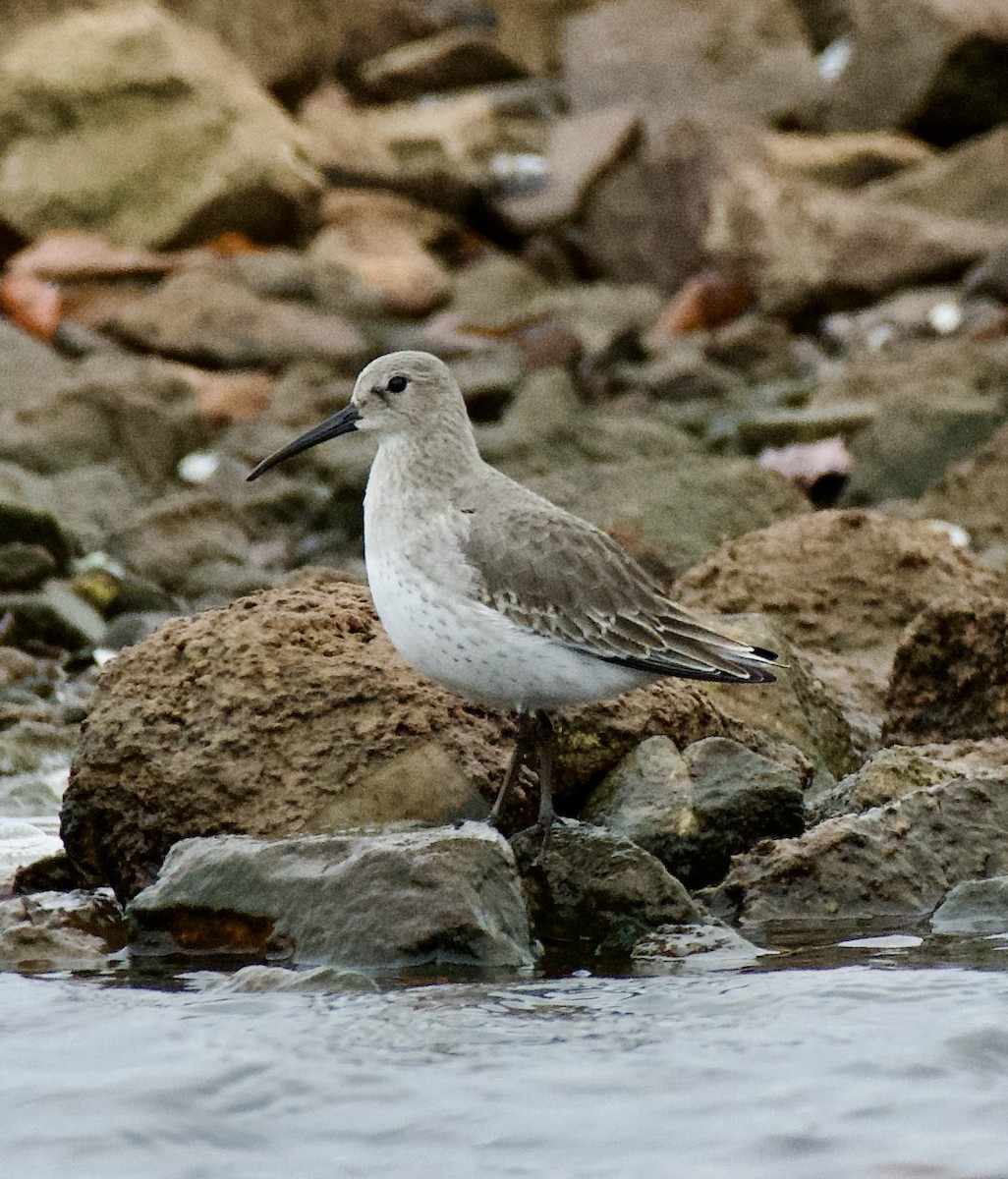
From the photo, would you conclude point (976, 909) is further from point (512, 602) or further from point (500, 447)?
point (500, 447)

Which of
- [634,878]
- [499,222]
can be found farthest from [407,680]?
[499,222]

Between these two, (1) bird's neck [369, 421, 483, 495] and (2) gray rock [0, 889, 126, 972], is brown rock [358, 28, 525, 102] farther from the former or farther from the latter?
(2) gray rock [0, 889, 126, 972]

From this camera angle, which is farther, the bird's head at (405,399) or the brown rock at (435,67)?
the brown rock at (435,67)

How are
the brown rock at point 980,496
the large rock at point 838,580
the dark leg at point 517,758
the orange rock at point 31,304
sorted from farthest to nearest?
the orange rock at point 31,304 < the brown rock at point 980,496 < the large rock at point 838,580 < the dark leg at point 517,758

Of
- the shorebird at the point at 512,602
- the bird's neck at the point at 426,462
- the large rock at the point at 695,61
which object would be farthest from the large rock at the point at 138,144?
the shorebird at the point at 512,602

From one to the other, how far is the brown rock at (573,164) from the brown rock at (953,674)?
40.3 feet

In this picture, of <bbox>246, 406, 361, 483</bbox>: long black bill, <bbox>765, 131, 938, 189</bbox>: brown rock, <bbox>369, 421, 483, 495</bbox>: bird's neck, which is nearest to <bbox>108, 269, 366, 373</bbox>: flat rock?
<bbox>765, 131, 938, 189</bbox>: brown rock

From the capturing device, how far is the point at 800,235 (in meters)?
17.6

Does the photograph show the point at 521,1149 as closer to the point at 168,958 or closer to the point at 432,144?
the point at 168,958

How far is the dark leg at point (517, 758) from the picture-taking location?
6.73m

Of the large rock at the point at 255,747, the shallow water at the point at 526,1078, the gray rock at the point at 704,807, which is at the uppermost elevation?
the large rock at the point at 255,747

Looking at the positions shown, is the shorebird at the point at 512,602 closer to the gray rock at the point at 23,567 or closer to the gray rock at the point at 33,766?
the gray rock at the point at 33,766

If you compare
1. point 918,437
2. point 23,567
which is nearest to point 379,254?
point 918,437

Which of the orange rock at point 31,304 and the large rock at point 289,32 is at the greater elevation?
the large rock at point 289,32
